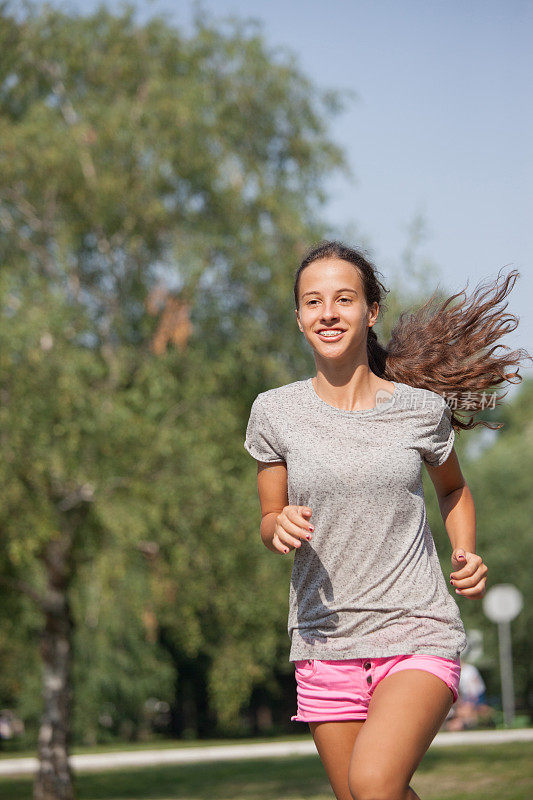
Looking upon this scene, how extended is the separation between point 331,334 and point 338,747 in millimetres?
1296

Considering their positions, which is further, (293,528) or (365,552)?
(365,552)

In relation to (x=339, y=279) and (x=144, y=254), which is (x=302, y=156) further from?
(x=339, y=279)

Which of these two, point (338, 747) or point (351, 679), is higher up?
point (351, 679)

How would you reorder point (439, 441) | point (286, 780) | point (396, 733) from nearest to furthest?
point (396, 733) < point (439, 441) < point (286, 780)

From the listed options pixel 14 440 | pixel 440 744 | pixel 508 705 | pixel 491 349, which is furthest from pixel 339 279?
pixel 508 705

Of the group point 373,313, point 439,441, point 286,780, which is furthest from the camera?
point 286,780

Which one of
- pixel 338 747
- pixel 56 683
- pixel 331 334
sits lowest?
pixel 56 683

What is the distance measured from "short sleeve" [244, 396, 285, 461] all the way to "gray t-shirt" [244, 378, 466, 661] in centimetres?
8

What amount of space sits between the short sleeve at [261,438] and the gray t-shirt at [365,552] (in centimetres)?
8

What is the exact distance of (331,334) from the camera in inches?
146

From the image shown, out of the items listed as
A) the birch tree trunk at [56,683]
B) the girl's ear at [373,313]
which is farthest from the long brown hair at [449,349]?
the birch tree trunk at [56,683]

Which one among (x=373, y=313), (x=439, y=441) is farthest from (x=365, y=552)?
(x=373, y=313)

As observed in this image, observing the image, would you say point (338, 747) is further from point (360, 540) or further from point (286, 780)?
point (286, 780)

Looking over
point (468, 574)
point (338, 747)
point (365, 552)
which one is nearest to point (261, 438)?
point (365, 552)
